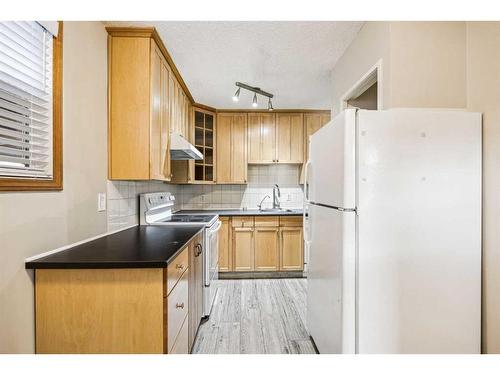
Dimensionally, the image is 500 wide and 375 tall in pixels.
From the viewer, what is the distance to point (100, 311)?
1162 millimetres

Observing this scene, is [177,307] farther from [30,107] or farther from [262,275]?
[262,275]

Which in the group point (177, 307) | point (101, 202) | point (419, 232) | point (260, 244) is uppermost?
point (101, 202)

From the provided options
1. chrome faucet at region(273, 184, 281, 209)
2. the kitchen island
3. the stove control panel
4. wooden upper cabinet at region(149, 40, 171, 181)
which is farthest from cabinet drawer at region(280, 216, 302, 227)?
the kitchen island

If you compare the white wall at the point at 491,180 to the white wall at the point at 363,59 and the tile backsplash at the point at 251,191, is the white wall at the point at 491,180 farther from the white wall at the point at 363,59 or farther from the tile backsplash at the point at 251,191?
the tile backsplash at the point at 251,191

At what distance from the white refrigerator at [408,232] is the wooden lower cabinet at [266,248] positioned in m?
2.22

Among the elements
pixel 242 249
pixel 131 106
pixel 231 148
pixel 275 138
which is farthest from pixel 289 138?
pixel 131 106

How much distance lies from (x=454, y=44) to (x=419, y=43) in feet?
0.72

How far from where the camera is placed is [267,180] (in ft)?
14.1

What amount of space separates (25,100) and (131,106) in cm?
81

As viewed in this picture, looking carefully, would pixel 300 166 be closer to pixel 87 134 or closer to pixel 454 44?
pixel 454 44

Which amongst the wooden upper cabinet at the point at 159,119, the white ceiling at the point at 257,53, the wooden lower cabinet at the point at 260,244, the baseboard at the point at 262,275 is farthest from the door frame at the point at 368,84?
the baseboard at the point at 262,275
